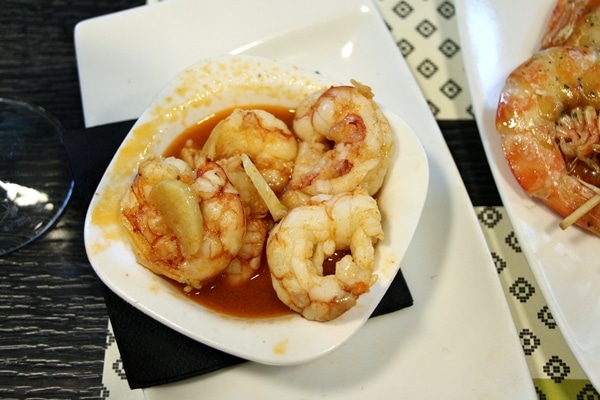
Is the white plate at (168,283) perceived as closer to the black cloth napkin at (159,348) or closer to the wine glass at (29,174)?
the black cloth napkin at (159,348)

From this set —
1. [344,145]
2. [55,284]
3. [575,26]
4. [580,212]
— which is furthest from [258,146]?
[575,26]

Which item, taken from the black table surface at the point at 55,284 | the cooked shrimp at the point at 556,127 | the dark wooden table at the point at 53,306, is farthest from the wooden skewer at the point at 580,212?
the dark wooden table at the point at 53,306

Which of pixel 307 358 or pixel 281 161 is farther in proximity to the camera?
pixel 281 161

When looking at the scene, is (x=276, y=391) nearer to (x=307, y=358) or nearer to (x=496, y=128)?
(x=307, y=358)

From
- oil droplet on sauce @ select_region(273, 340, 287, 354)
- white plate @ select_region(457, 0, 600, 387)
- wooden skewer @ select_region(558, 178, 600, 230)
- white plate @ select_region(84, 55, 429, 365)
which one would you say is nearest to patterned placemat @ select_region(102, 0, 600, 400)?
white plate @ select_region(457, 0, 600, 387)

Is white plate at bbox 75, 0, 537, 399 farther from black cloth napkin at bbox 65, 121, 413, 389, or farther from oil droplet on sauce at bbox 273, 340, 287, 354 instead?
oil droplet on sauce at bbox 273, 340, 287, 354

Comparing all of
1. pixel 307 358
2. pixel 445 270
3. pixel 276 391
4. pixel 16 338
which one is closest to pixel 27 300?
pixel 16 338
